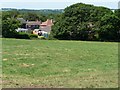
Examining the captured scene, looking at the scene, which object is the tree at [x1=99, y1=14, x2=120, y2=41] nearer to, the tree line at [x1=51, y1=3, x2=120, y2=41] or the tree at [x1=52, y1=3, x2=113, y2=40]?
the tree line at [x1=51, y1=3, x2=120, y2=41]

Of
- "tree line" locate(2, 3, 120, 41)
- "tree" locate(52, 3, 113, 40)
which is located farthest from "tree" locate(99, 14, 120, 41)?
"tree" locate(52, 3, 113, 40)

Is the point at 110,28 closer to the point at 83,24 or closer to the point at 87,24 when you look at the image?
the point at 87,24

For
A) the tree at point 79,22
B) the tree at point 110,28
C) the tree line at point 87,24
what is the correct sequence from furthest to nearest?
the tree at point 79,22
the tree line at point 87,24
the tree at point 110,28

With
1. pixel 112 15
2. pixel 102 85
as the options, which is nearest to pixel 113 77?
pixel 102 85

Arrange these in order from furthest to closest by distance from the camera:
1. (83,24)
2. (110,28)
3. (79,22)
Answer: (79,22) < (83,24) < (110,28)

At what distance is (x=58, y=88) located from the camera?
5672 millimetres

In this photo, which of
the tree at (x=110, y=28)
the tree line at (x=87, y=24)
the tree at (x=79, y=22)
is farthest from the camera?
the tree at (x=79, y=22)

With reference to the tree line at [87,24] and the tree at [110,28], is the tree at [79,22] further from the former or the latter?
the tree at [110,28]

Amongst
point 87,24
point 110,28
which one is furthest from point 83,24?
point 110,28

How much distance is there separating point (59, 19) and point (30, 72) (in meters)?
34.4

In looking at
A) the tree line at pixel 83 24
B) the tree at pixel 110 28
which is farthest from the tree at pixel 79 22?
the tree at pixel 110 28

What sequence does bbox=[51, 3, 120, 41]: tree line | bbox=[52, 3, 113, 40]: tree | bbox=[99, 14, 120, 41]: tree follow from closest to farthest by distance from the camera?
bbox=[99, 14, 120, 41]: tree
bbox=[51, 3, 120, 41]: tree line
bbox=[52, 3, 113, 40]: tree

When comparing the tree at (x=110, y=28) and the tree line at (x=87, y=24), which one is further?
the tree line at (x=87, y=24)

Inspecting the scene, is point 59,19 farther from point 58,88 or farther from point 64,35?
point 58,88
